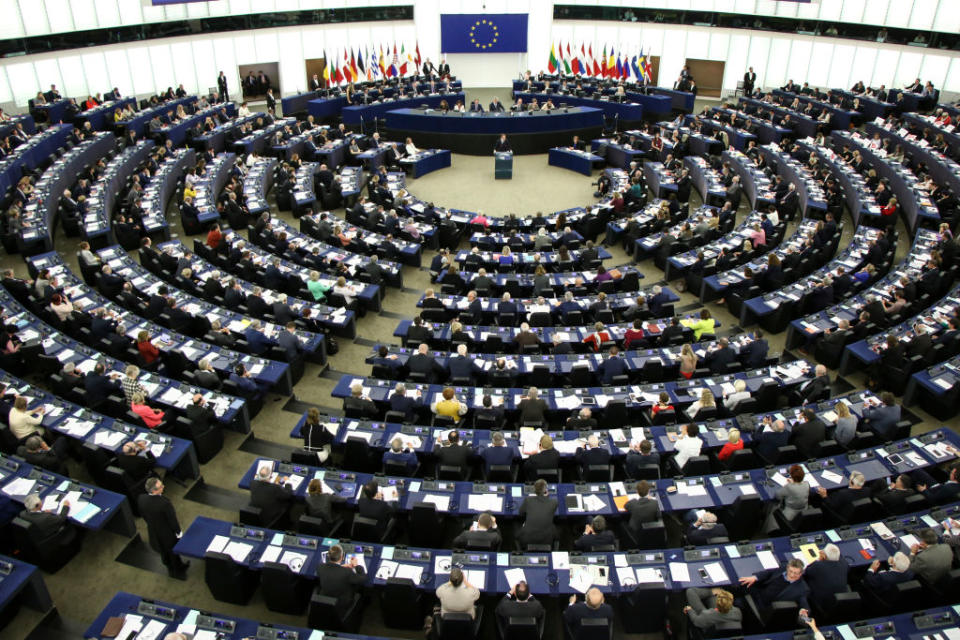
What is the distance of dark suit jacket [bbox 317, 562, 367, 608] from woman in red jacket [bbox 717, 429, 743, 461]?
21.2ft

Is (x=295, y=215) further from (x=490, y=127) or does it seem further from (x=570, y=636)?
(x=570, y=636)

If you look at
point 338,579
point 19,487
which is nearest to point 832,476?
point 338,579

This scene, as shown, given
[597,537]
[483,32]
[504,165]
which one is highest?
[483,32]

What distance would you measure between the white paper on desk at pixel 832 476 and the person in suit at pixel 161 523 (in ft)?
34.1

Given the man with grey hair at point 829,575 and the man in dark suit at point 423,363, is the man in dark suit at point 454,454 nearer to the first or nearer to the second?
the man in dark suit at point 423,363

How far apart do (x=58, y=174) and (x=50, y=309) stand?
1090cm

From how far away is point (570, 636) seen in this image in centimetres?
878

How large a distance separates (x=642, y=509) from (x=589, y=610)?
6.99 ft

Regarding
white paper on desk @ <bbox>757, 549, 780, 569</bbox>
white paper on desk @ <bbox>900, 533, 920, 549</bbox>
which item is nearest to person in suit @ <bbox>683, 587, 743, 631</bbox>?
white paper on desk @ <bbox>757, 549, 780, 569</bbox>

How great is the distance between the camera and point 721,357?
46.4 ft

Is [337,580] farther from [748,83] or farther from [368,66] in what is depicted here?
[368,66]

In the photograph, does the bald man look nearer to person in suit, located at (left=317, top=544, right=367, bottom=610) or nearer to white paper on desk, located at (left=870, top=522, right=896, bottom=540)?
person in suit, located at (left=317, top=544, right=367, bottom=610)

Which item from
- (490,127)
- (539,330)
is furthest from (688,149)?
(539,330)

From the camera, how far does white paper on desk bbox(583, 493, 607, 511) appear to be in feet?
34.4
